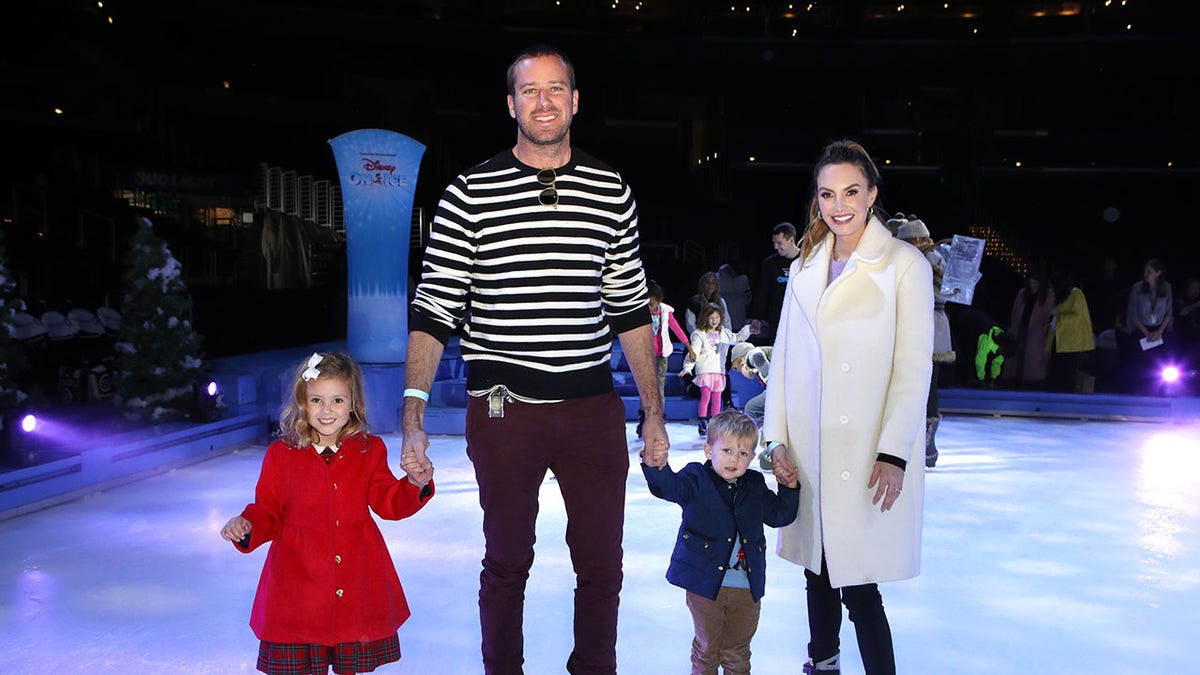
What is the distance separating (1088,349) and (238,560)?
7.96 metres

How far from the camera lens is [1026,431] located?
312 inches

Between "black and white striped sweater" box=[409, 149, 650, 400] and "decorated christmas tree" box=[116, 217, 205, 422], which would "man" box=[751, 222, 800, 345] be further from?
"decorated christmas tree" box=[116, 217, 205, 422]

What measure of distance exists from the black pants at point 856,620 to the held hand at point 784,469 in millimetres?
196

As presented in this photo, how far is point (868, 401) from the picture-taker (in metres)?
2.30

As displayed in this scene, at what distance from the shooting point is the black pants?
7.62ft

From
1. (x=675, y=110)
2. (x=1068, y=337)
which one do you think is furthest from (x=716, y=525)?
(x=675, y=110)

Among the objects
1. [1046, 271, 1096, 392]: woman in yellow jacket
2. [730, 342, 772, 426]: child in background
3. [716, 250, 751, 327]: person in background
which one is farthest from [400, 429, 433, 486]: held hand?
[1046, 271, 1096, 392]: woman in yellow jacket

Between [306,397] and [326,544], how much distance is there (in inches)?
13.5

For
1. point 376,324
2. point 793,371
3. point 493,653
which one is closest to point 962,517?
point 793,371

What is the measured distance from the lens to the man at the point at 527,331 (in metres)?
2.29

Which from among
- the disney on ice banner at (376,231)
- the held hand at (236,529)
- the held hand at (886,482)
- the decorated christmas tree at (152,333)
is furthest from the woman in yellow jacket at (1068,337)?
the held hand at (236,529)

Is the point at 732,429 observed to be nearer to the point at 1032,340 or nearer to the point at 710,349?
the point at 710,349

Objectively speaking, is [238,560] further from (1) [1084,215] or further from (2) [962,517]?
(1) [1084,215]

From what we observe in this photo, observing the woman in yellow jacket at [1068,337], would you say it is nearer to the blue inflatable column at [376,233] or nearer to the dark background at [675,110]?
the blue inflatable column at [376,233]
